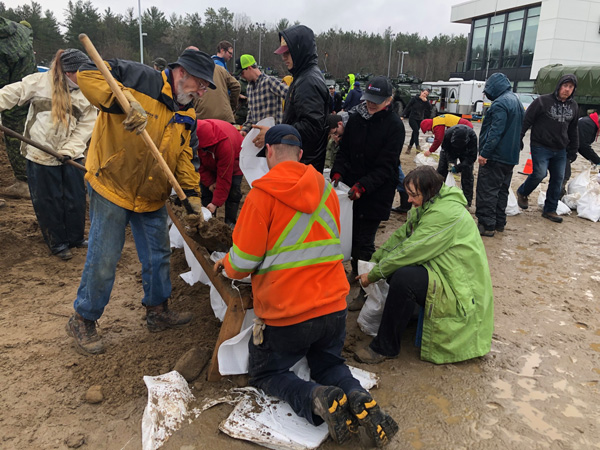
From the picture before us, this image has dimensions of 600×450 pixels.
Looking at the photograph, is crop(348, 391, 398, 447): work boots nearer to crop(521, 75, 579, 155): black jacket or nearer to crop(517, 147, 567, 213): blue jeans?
crop(521, 75, 579, 155): black jacket

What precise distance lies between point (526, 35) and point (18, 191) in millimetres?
40051

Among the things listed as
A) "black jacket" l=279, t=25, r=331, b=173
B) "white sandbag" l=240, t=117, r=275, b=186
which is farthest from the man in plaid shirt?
"black jacket" l=279, t=25, r=331, b=173

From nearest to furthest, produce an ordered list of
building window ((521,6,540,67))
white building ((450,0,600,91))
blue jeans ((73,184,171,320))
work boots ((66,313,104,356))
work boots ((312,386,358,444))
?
work boots ((312,386,358,444))
blue jeans ((73,184,171,320))
work boots ((66,313,104,356))
white building ((450,0,600,91))
building window ((521,6,540,67))

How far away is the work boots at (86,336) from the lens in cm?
272

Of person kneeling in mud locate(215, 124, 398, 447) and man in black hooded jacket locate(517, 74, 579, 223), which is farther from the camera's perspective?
man in black hooded jacket locate(517, 74, 579, 223)

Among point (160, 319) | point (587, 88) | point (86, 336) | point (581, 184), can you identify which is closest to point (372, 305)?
point (160, 319)

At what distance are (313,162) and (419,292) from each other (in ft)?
4.65

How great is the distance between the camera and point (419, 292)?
8.70 ft

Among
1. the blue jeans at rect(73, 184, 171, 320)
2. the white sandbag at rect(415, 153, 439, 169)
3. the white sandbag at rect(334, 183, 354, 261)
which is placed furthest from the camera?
the white sandbag at rect(415, 153, 439, 169)

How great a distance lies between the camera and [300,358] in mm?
2400

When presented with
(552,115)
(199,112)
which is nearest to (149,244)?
(199,112)

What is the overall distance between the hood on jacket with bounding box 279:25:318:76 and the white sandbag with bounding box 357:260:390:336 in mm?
1580

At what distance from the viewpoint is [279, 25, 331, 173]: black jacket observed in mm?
3248

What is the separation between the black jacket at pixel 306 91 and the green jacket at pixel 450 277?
1.07m
